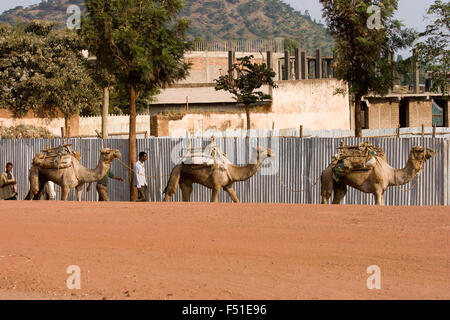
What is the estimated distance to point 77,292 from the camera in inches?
405

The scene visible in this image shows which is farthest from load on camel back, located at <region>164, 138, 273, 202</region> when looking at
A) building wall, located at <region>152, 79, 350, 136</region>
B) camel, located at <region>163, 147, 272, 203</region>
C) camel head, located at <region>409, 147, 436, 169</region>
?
building wall, located at <region>152, 79, 350, 136</region>

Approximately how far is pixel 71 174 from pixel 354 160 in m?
7.24

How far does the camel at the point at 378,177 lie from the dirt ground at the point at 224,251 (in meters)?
1.78

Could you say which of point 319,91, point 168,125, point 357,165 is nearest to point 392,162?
point 357,165

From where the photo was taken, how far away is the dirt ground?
1021cm

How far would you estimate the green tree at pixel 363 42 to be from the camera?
2327cm

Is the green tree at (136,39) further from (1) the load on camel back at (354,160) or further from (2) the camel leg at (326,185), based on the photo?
(1) the load on camel back at (354,160)

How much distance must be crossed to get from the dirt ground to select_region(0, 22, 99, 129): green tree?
75.3ft

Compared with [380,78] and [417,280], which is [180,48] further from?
[417,280]

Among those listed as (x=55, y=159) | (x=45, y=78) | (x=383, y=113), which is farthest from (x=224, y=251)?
(x=383, y=113)

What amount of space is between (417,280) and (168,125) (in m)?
26.7
